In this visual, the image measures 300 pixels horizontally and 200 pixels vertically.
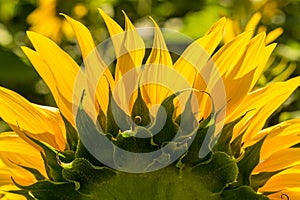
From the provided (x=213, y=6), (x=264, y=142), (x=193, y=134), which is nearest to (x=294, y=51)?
(x=213, y=6)

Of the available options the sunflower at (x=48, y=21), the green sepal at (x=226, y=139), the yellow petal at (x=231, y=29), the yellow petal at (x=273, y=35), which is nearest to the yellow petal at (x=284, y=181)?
the green sepal at (x=226, y=139)

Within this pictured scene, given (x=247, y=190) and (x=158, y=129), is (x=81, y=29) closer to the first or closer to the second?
(x=158, y=129)

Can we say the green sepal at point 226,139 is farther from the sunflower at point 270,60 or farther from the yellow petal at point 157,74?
the sunflower at point 270,60

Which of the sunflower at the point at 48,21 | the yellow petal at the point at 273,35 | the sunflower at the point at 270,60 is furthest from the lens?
the sunflower at the point at 48,21

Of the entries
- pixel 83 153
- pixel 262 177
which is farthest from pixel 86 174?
pixel 262 177

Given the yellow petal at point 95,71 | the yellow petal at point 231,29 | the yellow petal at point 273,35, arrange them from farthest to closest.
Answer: the yellow petal at point 231,29, the yellow petal at point 273,35, the yellow petal at point 95,71

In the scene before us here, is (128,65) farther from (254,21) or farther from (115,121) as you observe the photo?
(254,21)

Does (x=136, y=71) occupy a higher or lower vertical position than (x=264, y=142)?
higher
